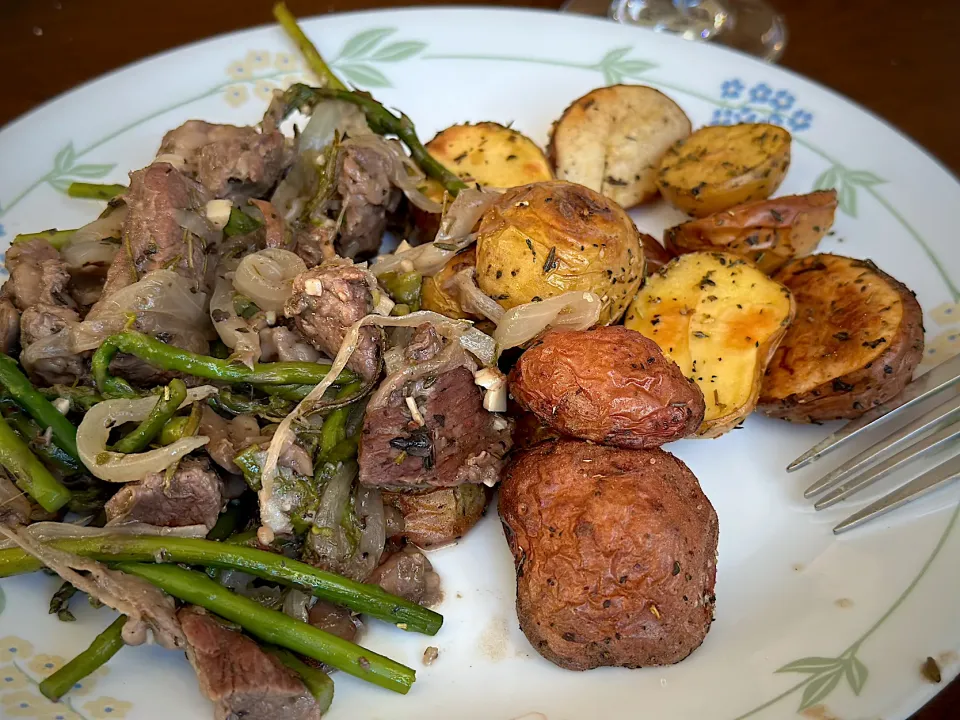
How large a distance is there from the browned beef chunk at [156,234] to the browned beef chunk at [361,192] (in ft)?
1.51

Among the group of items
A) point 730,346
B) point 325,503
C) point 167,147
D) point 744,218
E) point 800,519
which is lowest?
point 800,519

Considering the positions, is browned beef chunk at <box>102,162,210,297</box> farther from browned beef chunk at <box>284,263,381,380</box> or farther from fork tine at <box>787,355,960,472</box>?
fork tine at <box>787,355,960,472</box>

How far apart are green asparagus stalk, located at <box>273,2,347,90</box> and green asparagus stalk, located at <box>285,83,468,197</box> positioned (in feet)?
1.19

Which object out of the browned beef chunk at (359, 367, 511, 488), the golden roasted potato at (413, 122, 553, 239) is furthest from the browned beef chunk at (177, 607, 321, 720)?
the golden roasted potato at (413, 122, 553, 239)

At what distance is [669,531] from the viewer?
181cm

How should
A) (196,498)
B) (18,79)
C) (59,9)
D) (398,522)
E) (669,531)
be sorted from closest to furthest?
(669,531) → (196,498) → (398,522) → (18,79) → (59,9)

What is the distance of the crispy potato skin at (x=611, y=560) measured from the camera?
5.80ft

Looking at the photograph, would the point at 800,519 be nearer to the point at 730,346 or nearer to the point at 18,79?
the point at 730,346

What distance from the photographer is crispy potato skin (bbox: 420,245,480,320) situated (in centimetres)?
228

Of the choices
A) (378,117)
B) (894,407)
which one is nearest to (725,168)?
(894,407)

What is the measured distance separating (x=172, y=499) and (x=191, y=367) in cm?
34

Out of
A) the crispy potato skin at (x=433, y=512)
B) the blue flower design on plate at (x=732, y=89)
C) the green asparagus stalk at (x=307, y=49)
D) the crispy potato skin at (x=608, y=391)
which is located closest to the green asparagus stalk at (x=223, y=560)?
the crispy potato skin at (x=433, y=512)

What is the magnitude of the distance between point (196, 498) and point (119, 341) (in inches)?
17.8

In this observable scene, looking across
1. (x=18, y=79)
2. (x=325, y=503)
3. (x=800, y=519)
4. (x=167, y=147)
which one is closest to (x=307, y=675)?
(x=325, y=503)
